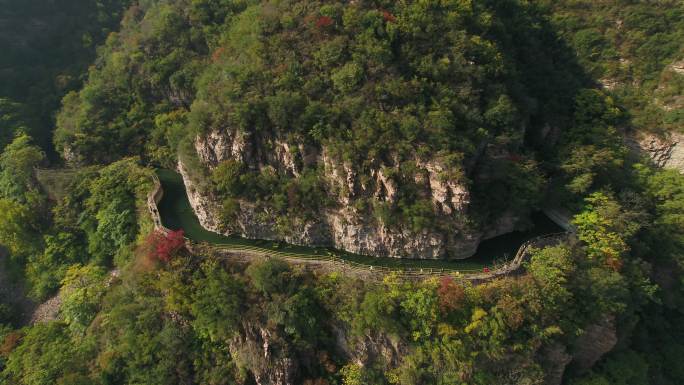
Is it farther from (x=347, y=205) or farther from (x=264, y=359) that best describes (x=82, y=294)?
(x=347, y=205)

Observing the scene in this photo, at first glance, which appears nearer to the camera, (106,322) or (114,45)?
(106,322)

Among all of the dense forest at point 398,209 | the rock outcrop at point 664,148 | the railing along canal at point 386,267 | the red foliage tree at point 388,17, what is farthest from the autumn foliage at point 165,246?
the rock outcrop at point 664,148

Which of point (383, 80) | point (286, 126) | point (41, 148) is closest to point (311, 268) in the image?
point (286, 126)

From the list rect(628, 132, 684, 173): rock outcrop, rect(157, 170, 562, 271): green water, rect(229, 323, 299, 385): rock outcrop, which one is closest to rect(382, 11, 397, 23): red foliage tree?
rect(157, 170, 562, 271): green water

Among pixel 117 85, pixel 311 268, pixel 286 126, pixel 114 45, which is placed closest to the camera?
pixel 311 268

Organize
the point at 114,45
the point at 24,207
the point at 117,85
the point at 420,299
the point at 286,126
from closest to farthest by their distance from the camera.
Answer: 1. the point at 420,299
2. the point at 286,126
3. the point at 24,207
4. the point at 117,85
5. the point at 114,45

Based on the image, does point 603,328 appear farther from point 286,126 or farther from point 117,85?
point 117,85
